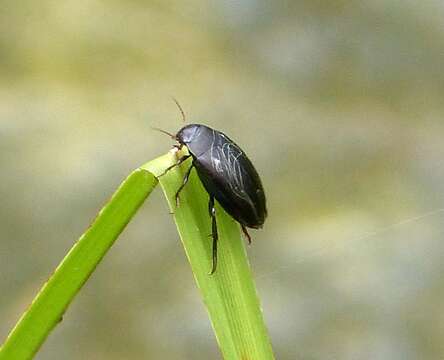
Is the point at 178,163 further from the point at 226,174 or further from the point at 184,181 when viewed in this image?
the point at 226,174

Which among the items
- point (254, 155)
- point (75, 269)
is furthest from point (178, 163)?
point (254, 155)

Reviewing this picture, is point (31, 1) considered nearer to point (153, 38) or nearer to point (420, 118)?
point (153, 38)

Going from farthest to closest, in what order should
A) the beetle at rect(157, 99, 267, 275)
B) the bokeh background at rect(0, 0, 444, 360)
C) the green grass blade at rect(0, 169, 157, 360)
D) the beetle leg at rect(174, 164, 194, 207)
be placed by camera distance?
the bokeh background at rect(0, 0, 444, 360) < the beetle at rect(157, 99, 267, 275) < the beetle leg at rect(174, 164, 194, 207) < the green grass blade at rect(0, 169, 157, 360)

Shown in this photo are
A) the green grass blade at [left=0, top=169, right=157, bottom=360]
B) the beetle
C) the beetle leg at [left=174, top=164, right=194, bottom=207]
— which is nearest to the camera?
the green grass blade at [left=0, top=169, right=157, bottom=360]

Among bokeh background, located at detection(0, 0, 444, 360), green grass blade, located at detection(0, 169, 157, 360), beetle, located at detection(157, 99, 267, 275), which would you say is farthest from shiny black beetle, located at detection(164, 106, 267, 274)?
bokeh background, located at detection(0, 0, 444, 360)

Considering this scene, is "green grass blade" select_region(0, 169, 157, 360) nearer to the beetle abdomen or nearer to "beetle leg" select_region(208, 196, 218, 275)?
"beetle leg" select_region(208, 196, 218, 275)

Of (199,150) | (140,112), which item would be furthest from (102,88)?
(199,150)
